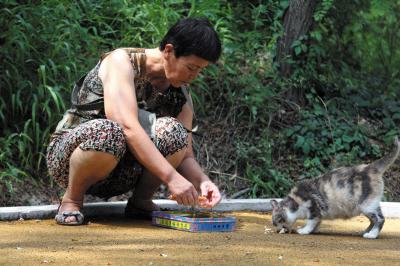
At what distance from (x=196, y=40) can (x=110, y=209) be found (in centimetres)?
171

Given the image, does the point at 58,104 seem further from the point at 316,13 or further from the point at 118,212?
the point at 316,13

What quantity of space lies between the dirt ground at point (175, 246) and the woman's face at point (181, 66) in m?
0.99

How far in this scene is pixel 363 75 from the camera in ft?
31.4

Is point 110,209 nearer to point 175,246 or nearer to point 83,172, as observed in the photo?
point 83,172

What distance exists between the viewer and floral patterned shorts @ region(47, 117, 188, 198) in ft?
15.6

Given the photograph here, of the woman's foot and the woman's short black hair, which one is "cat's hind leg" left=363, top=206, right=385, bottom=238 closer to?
the woman's short black hair

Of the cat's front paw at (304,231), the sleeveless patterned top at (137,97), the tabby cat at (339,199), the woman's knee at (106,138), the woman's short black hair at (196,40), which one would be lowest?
the cat's front paw at (304,231)

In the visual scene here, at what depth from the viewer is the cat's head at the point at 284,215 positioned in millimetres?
5262

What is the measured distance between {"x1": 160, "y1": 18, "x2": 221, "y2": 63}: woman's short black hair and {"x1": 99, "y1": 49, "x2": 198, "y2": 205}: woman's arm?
0.37 m

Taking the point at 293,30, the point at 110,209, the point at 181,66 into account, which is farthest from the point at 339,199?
the point at 293,30

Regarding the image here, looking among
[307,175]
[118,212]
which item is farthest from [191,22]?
[307,175]

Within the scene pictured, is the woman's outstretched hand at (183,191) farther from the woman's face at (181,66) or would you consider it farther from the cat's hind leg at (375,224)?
the cat's hind leg at (375,224)

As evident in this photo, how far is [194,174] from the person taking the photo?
16.9 feet

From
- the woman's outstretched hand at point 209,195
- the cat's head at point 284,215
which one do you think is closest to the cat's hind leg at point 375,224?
the cat's head at point 284,215
